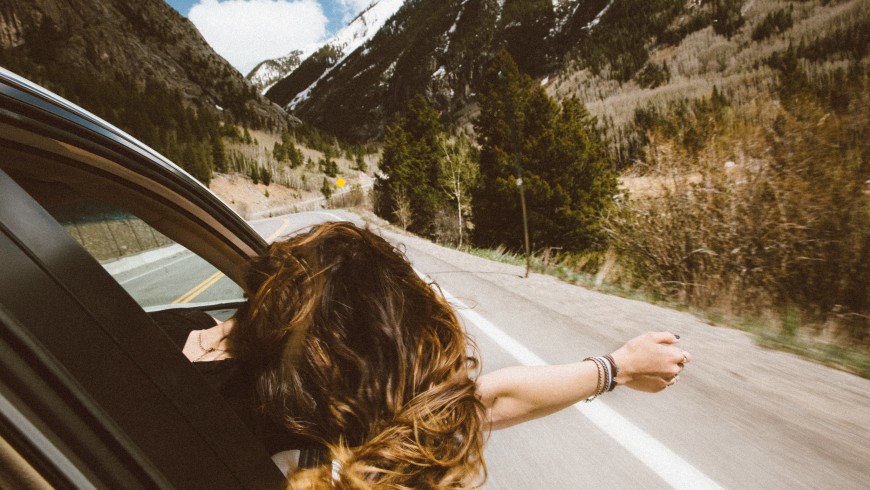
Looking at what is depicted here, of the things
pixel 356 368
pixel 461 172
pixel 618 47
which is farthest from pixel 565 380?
pixel 618 47

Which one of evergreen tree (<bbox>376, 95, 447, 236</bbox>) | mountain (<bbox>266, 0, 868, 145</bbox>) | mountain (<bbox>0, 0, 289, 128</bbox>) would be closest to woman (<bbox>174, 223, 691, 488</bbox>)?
mountain (<bbox>266, 0, 868, 145</bbox>)

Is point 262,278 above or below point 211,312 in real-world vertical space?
above

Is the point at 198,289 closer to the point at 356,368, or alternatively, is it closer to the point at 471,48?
the point at 356,368

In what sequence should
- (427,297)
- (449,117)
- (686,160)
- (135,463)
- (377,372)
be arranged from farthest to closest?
(449,117) < (686,160) < (427,297) < (377,372) < (135,463)

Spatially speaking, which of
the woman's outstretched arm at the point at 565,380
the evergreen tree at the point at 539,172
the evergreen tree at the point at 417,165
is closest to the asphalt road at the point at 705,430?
the woman's outstretched arm at the point at 565,380

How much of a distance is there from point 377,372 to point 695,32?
124 meters

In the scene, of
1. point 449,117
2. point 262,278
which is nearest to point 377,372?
point 262,278

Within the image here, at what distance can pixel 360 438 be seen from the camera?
104 centimetres

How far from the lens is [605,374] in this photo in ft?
4.62

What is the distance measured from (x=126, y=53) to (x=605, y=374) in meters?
131

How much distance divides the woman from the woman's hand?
62cm

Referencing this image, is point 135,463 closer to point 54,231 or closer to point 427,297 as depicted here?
point 54,231

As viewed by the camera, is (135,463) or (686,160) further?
(686,160)

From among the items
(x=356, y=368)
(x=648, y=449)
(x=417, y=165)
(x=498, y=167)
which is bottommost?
(x=648, y=449)
